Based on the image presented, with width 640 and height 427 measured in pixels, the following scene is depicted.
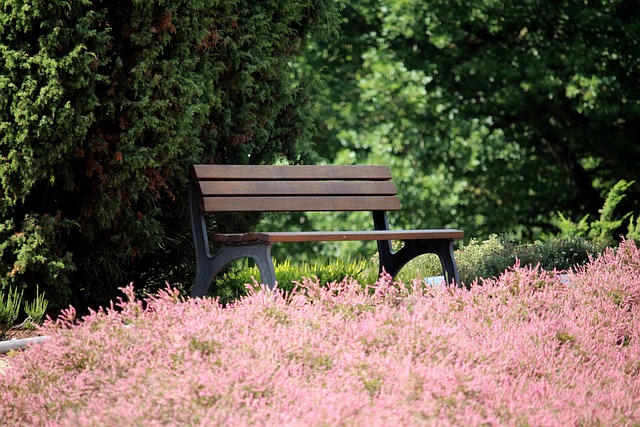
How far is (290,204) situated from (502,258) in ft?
7.71

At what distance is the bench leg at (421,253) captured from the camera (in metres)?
5.82

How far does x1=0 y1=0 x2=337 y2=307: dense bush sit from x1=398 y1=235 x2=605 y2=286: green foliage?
7.49 ft

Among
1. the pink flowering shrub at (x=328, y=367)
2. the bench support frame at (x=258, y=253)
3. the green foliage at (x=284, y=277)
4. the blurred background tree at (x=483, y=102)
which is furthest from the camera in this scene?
the blurred background tree at (x=483, y=102)

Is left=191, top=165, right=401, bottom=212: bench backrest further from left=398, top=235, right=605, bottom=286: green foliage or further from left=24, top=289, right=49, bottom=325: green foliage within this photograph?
left=398, top=235, right=605, bottom=286: green foliage

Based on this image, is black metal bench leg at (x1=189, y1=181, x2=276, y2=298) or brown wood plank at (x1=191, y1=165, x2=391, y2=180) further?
brown wood plank at (x1=191, y1=165, x2=391, y2=180)

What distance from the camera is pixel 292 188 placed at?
594 centimetres

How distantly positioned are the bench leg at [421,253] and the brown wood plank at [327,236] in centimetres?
14

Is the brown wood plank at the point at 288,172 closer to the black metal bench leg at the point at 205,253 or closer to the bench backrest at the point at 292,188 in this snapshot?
the bench backrest at the point at 292,188

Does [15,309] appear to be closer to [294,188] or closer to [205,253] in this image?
[205,253]

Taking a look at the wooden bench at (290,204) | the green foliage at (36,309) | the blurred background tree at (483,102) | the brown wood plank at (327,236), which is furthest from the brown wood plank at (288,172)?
the blurred background tree at (483,102)

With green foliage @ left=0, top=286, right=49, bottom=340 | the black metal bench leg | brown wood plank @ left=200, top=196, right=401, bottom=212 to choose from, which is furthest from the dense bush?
brown wood plank @ left=200, top=196, right=401, bottom=212

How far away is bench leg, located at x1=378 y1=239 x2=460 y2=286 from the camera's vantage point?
582 centimetres

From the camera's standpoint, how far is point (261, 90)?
6379 millimetres

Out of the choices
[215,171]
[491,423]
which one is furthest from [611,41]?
[491,423]
